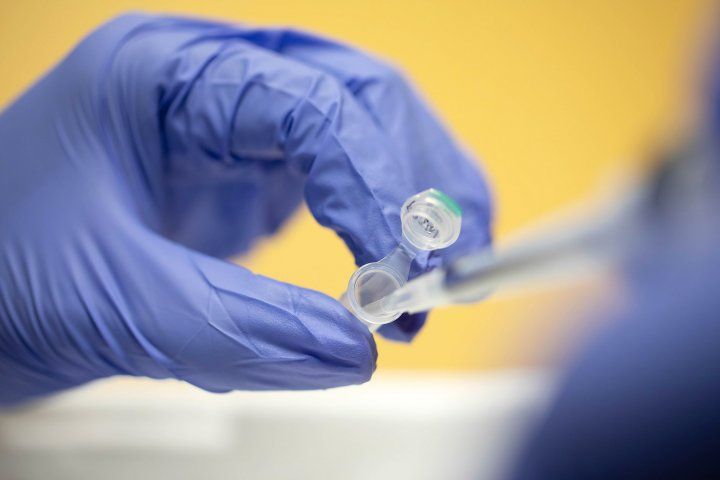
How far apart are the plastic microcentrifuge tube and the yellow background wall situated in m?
0.60

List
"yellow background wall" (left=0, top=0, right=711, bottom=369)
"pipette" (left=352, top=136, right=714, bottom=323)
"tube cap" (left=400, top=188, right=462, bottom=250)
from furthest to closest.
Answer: "yellow background wall" (left=0, top=0, right=711, bottom=369) → "tube cap" (left=400, top=188, right=462, bottom=250) → "pipette" (left=352, top=136, right=714, bottom=323)

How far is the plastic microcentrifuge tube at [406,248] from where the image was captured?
0.48 meters

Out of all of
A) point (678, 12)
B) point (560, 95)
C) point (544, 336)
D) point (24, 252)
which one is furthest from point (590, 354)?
point (678, 12)

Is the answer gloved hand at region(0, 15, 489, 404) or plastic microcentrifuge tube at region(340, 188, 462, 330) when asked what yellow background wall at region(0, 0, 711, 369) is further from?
plastic microcentrifuge tube at region(340, 188, 462, 330)

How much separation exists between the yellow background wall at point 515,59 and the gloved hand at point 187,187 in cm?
47

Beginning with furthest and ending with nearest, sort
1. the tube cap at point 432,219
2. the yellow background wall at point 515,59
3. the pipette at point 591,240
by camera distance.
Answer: the yellow background wall at point 515,59 → the tube cap at point 432,219 → the pipette at point 591,240

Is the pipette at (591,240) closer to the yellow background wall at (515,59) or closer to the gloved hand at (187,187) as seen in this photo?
the gloved hand at (187,187)

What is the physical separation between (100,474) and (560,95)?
3.29ft

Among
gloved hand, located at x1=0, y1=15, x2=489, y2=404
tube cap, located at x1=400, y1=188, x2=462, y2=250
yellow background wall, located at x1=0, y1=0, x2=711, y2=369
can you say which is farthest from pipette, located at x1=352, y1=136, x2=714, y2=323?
yellow background wall, located at x1=0, y1=0, x2=711, y2=369

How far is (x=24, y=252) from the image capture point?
59cm

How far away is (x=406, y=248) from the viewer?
0.54 metres

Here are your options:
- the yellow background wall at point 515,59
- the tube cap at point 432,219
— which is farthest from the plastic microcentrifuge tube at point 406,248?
the yellow background wall at point 515,59

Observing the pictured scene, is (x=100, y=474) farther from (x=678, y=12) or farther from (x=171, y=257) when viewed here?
(x=678, y=12)

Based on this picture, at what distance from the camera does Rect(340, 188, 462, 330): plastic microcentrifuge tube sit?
48cm
